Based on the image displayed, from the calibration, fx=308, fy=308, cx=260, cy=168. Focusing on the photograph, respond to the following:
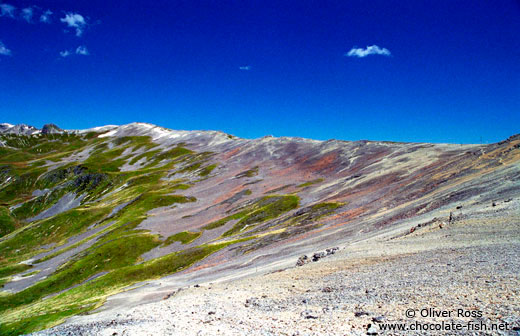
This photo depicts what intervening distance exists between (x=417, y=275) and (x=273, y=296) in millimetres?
11995

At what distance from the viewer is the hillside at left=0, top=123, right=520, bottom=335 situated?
49438 mm

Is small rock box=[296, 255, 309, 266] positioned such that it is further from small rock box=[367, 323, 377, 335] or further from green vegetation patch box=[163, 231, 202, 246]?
green vegetation patch box=[163, 231, 202, 246]

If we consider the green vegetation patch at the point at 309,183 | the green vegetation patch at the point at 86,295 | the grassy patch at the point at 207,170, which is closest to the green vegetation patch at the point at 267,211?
the green vegetation patch at the point at 86,295

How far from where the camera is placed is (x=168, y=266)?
67.4 meters

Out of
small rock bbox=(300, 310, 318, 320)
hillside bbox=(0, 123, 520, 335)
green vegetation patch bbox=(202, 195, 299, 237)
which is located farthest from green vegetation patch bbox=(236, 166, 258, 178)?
small rock bbox=(300, 310, 318, 320)

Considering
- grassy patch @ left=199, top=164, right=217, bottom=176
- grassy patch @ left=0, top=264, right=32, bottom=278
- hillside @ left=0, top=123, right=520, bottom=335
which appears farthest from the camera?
grassy patch @ left=199, top=164, right=217, bottom=176

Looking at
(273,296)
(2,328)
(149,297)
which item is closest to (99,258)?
(2,328)

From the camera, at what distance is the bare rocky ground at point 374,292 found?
1752 cm

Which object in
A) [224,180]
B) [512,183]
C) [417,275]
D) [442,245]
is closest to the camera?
[417,275]

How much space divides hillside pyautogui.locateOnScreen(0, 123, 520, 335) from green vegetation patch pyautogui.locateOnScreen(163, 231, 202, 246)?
0.34 metres

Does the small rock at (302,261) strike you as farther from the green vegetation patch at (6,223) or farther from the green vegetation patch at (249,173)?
the green vegetation patch at (6,223)

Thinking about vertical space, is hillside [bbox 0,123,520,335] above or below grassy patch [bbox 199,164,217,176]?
below

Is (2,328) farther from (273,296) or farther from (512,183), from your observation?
(512,183)

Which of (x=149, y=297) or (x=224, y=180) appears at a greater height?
(x=224, y=180)
